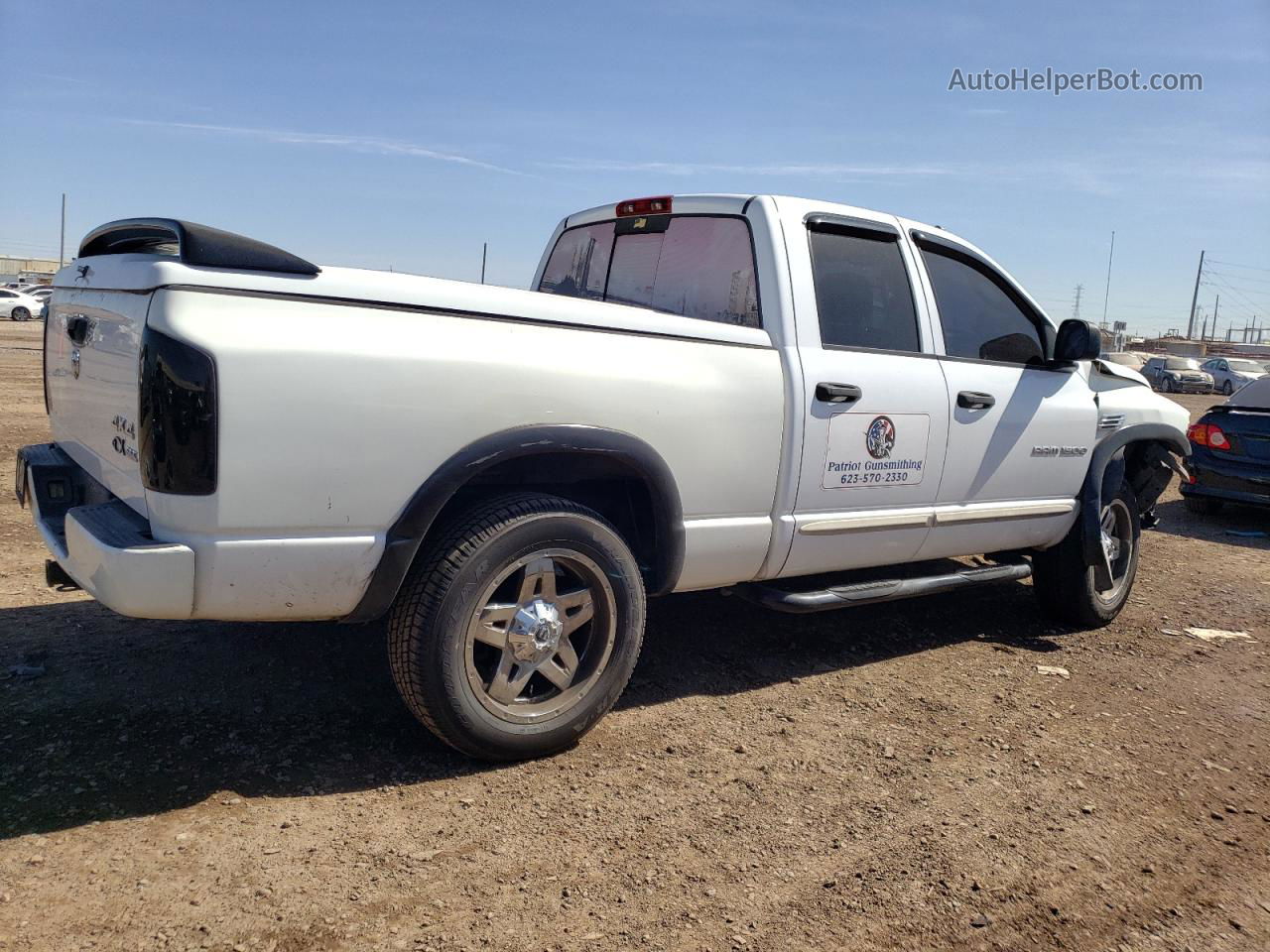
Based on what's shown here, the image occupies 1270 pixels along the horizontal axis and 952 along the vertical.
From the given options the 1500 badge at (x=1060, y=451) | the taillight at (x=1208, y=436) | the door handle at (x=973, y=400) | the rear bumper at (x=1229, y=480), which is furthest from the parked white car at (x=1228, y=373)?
the door handle at (x=973, y=400)

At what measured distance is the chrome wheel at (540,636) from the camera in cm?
335

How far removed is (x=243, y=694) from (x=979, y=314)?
3790 millimetres

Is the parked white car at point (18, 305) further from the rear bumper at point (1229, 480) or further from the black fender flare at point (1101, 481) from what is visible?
the black fender flare at point (1101, 481)

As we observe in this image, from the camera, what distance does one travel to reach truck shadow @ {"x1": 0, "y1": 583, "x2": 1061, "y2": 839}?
3.18 meters

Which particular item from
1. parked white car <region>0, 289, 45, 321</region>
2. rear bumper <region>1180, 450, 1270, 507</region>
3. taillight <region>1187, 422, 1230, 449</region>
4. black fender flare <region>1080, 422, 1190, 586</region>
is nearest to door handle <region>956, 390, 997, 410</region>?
black fender flare <region>1080, 422, 1190, 586</region>

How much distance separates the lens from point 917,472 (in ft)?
14.8

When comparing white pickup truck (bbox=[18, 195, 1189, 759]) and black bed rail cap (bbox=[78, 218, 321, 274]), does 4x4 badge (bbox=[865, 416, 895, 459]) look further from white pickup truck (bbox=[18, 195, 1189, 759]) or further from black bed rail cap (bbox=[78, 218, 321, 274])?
black bed rail cap (bbox=[78, 218, 321, 274])

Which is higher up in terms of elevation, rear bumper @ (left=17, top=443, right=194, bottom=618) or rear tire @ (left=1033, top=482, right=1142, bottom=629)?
rear bumper @ (left=17, top=443, right=194, bottom=618)

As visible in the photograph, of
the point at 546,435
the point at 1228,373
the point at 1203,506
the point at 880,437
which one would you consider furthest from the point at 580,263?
the point at 1228,373

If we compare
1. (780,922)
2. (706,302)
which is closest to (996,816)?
(780,922)

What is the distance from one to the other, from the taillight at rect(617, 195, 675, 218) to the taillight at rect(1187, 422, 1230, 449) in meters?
7.06

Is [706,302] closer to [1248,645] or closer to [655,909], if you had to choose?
[655,909]

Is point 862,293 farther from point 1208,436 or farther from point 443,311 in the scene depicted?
point 1208,436

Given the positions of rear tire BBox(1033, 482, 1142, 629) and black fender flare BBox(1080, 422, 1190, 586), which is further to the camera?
rear tire BBox(1033, 482, 1142, 629)
